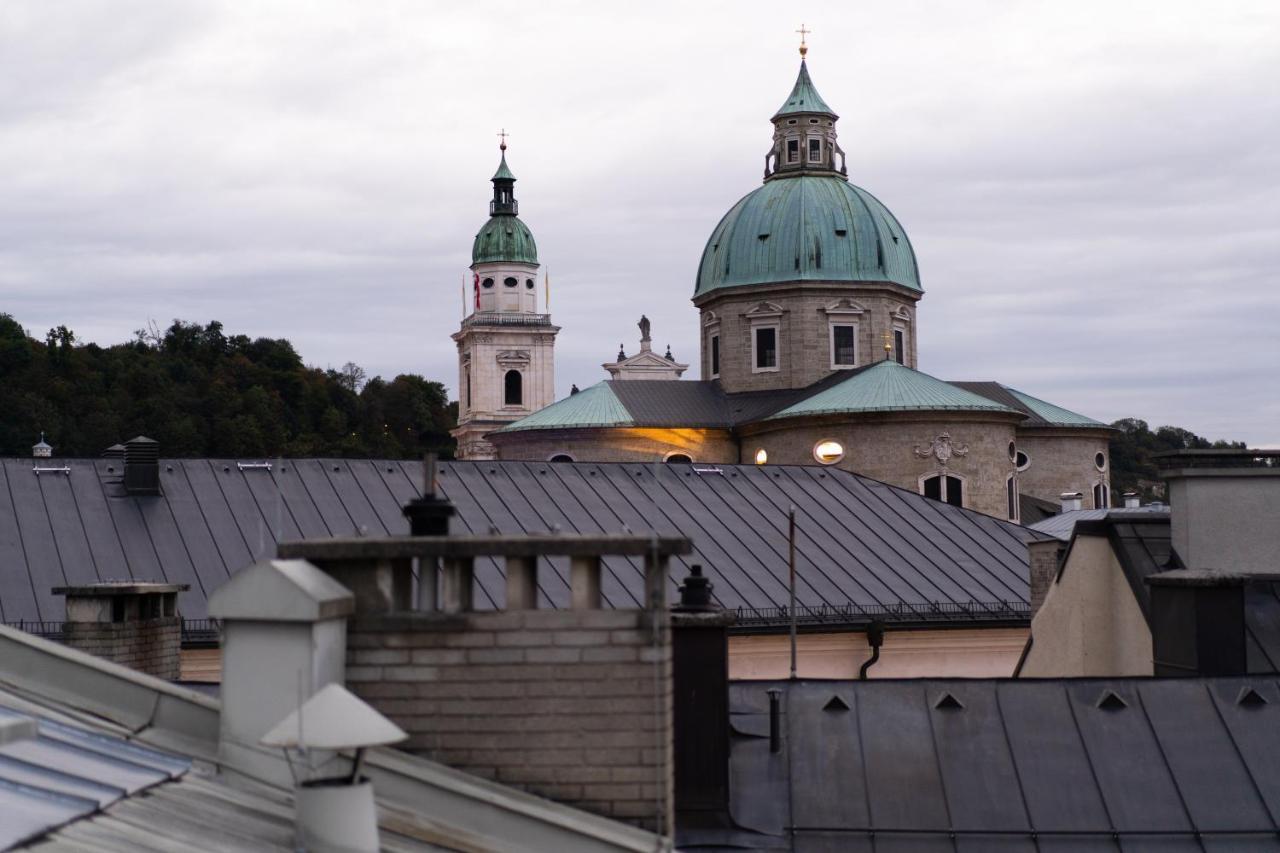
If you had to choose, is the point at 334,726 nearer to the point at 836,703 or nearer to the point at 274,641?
the point at 274,641

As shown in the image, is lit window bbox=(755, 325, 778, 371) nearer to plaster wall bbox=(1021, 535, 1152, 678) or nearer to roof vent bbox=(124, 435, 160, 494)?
roof vent bbox=(124, 435, 160, 494)

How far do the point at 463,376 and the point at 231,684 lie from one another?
110283 mm

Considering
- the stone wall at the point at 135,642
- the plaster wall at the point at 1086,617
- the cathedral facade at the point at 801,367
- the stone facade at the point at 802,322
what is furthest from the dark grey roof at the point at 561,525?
the stone facade at the point at 802,322

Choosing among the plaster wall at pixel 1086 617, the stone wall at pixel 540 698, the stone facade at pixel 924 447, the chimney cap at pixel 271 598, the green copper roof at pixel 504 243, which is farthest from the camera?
the green copper roof at pixel 504 243

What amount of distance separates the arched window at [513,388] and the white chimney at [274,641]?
106208 millimetres

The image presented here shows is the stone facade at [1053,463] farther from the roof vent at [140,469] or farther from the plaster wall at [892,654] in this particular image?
the roof vent at [140,469]

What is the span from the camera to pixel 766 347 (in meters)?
66.6

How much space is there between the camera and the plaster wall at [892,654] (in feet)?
92.9

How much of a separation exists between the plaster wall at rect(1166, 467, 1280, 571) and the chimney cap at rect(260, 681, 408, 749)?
12.7 m

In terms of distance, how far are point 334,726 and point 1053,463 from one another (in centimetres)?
6583

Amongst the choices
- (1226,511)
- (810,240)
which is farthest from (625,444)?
(1226,511)

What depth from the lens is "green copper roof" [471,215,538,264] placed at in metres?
117

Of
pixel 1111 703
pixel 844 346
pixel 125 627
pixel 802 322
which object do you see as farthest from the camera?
pixel 844 346

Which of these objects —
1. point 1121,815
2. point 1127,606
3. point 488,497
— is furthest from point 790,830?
point 488,497
